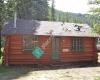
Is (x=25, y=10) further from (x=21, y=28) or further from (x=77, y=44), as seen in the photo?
(x=77, y=44)

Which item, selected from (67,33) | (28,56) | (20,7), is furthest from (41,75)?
(20,7)

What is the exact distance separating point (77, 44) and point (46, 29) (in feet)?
10.2

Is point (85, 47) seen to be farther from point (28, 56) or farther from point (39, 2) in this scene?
point (39, 2)

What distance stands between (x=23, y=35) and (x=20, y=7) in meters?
23.3

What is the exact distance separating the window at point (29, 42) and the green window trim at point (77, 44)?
11.6ft

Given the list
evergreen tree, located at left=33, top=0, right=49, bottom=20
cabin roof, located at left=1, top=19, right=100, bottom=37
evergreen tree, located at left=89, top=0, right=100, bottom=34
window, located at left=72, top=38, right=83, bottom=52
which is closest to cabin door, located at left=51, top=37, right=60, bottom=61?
cabin roof, located at left=1, top=19, right=100, bottom=37

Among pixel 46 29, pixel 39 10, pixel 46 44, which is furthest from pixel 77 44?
pixel 39 10

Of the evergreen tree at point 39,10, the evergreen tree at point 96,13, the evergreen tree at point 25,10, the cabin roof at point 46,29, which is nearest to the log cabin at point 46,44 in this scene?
the cabin roof at point 46,29

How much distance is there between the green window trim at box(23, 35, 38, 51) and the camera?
21516mm

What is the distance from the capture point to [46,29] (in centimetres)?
2295

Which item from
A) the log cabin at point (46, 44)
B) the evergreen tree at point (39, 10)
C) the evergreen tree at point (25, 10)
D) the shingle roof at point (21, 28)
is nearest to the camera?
the shingle roof at point (21, 28)

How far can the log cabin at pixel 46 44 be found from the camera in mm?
21312

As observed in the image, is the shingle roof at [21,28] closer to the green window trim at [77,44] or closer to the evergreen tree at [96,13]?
the green window trim at [77,44]

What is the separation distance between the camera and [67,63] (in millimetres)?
22766
